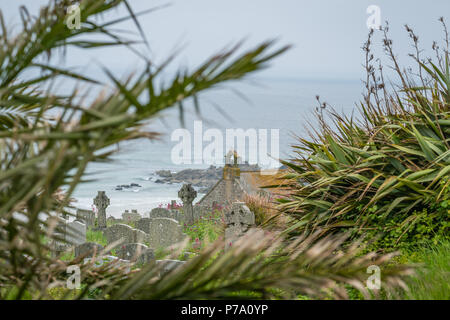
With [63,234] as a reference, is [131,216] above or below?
above

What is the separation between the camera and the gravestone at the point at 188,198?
11.5 meters

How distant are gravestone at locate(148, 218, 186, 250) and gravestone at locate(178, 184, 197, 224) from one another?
2.63 metres

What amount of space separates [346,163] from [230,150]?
7.90 metres

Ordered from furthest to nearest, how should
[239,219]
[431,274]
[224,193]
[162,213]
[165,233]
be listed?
[224,193] < [162,213] < [165,233] < [239,219] < [431,274]

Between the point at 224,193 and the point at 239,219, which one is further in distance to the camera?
the point at 224,193

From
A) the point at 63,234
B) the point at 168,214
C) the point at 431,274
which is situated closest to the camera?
the point at 63,234

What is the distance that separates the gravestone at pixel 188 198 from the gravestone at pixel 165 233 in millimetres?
2630

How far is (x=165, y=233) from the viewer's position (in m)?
8.74

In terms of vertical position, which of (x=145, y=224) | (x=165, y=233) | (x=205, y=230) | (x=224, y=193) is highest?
(x=224, y=193)

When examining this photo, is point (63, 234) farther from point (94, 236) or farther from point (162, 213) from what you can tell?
point (162, 213)

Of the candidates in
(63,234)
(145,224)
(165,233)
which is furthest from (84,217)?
(145,224)

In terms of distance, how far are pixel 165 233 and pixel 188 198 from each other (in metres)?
2.88
